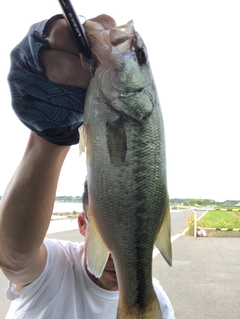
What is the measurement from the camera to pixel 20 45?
152 centimetres

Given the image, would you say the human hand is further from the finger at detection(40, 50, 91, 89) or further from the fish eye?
the fish eye

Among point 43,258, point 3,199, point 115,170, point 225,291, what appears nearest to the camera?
point 115,170

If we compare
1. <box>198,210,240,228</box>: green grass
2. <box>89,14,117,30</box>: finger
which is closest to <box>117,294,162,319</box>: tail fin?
<box>89,14,117,30</box>: finger

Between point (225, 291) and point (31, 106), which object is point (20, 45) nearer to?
point (31, 106)

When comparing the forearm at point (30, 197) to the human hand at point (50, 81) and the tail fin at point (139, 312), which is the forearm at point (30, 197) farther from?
the tail fin at point (139, 312)

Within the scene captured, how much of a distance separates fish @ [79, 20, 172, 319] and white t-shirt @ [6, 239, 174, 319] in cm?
83

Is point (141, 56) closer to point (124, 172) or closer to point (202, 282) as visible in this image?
point (124, 172)

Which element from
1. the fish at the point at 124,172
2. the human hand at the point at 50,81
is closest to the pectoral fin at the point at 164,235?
the fish at the point at 124,172

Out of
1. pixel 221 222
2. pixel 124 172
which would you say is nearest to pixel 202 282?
pixel 124 172

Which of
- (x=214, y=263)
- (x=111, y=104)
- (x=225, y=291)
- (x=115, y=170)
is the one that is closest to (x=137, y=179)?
(x=115, y=170)

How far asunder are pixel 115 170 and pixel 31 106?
530 millimetres

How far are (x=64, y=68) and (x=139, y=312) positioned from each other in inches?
45.1

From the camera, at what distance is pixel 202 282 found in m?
7.55

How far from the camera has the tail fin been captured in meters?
1.52
